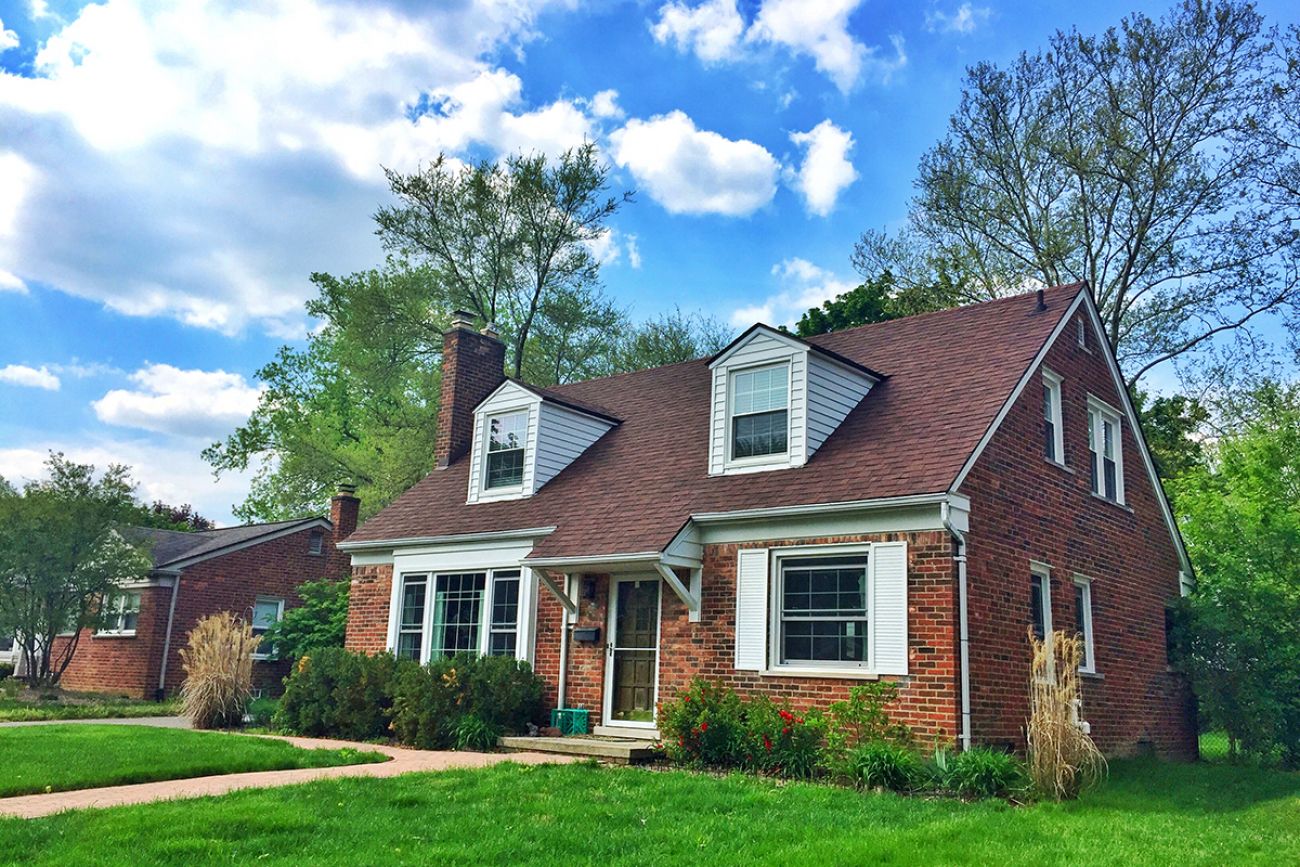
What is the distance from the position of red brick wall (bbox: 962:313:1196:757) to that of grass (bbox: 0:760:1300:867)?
2.05 m

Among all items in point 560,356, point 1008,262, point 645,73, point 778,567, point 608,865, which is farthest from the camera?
point 560,356

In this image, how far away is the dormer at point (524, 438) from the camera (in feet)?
54.9

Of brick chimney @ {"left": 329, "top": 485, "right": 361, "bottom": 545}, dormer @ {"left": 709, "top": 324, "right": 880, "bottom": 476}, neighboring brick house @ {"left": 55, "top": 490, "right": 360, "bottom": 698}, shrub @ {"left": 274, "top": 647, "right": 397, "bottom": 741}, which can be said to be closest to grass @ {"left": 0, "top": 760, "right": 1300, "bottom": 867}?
dormer @ {"left": 709, "top": 324, "right": 880, "bottom": 476}

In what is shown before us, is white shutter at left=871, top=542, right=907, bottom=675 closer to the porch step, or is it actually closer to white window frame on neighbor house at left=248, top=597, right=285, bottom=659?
the porch step

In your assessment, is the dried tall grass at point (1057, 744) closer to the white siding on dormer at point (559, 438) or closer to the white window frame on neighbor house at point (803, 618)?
the white window frame on neighbor house at point (803, 618)

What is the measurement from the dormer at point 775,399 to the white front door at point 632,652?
6.37ft

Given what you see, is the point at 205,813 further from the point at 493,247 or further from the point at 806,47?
the point at 493,247

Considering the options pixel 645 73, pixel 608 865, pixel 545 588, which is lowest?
pixel 608 865

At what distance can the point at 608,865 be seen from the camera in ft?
21.0

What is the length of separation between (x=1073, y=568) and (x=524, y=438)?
867cm

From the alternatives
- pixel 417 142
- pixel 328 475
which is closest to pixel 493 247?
pixel 417 142

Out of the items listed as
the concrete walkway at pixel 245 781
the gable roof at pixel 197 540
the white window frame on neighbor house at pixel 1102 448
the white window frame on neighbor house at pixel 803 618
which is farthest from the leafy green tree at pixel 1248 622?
the gable roof at pixel 197 540

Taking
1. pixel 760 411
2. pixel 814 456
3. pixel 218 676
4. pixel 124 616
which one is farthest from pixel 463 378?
pixel 124 616

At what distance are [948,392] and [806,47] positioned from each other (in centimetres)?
550
